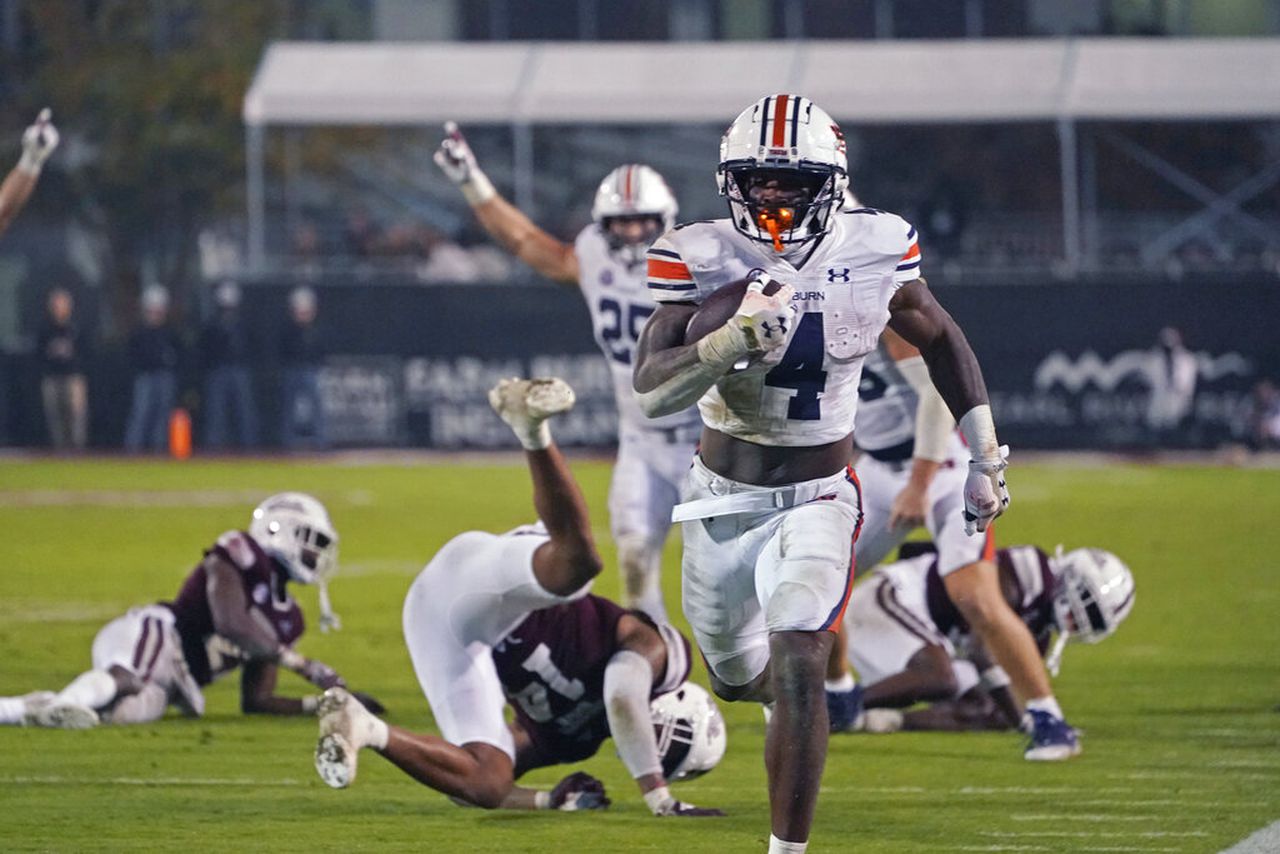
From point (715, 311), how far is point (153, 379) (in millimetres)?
18617

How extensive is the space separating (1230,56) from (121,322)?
42.6 feet

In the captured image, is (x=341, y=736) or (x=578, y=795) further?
(x=578, y=795)

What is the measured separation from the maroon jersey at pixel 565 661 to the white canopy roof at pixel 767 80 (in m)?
17.5

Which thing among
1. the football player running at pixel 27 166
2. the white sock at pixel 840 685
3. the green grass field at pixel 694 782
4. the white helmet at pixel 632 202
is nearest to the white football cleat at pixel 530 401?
the green grass field at pixel 694 782

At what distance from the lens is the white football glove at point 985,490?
5.70 metres

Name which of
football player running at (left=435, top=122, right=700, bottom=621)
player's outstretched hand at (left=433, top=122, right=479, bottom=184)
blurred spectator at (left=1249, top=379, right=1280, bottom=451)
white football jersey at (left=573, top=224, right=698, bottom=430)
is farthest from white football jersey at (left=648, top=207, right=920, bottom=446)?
blurred spectator at (left=1249, top=379, right=1280, bottom=451)

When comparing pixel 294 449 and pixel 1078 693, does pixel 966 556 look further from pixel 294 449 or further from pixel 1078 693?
pixel 294 449

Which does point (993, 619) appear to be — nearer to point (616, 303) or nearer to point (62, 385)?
point (616, 303)

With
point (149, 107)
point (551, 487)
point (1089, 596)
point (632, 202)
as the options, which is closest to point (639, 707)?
point (551, 487)

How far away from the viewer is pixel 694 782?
23.6 ft

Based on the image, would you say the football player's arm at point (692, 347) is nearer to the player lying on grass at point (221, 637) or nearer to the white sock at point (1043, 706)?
the white sock at point (1043, 706)

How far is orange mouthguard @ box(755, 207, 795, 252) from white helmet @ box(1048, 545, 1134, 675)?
2.95 meters

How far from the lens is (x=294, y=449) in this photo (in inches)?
900

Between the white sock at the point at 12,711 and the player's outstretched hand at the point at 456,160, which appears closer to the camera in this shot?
the white sock at the point at 12,711
